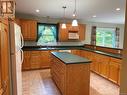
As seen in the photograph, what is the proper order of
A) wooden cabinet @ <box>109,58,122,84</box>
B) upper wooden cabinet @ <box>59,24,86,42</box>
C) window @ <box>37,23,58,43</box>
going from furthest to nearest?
window @ <box>37,23,58,43</box> → upper wooden cabinet @ <box>59,24,86,42</box> → wooden cabinet @ <box>109,58,122,84</box>

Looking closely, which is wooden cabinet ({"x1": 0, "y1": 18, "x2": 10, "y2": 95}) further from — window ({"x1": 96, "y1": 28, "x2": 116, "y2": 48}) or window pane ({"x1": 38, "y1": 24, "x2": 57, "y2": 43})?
window ({"x1": 96, "y1": 28, "x2": 116, "y2": 48})

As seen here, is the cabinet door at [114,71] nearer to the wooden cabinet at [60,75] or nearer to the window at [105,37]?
the wooden cabinet at [60,75]

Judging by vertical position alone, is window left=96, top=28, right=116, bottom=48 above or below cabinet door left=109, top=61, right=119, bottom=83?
above

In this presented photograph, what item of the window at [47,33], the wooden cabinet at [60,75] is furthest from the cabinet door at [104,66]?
the window at [47,33]

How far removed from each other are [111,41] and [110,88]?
16.9 feet

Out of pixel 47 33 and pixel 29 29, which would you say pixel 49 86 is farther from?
pixel 47 33

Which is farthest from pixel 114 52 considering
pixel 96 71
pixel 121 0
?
pixel 121 0

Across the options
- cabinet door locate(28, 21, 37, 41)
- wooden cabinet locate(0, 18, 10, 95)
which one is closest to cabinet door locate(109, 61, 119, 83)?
wooden cabinet locate(0, 18, 10, 95)

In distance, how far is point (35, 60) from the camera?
5367 millimetres

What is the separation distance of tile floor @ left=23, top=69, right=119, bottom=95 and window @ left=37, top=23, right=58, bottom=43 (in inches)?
95.9

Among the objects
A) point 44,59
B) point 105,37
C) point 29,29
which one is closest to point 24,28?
point 29,29

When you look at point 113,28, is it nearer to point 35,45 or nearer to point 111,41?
point 111,41

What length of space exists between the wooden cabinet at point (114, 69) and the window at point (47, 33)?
10.8 ft

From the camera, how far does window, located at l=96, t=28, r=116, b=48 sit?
25.6 ft
